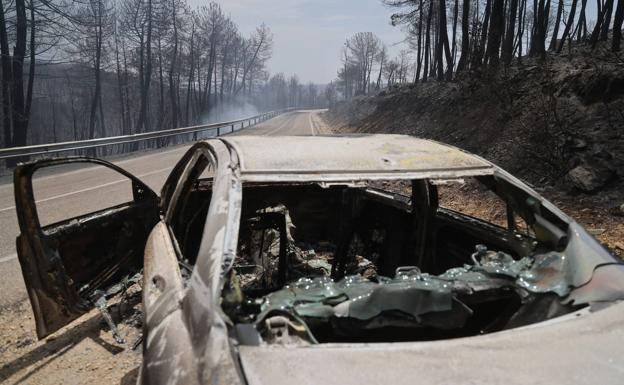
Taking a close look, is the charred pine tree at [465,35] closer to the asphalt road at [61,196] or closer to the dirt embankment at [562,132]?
the dirt embankment at [562,132]

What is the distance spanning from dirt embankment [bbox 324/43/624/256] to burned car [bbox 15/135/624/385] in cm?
315

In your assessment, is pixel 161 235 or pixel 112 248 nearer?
pixel 161 235

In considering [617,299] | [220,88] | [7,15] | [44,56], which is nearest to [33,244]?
[617,299]

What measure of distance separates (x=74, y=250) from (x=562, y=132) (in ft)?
26.1

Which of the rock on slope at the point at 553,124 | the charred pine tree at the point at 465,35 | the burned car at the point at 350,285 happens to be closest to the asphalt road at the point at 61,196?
the burned car at the point at 350,285

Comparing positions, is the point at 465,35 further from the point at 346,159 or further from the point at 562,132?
the point at 346,159

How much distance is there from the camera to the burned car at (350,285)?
152 centimetres

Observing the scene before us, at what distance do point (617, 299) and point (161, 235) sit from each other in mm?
2514

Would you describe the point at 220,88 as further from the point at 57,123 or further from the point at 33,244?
the point at 33,244

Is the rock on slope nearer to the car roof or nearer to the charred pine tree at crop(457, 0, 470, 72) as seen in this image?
the car roof

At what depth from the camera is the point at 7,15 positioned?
1888cm

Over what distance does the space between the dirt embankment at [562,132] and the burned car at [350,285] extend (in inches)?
124

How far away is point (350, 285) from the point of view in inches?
82.7

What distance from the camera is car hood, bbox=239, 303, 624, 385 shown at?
1.43 meters
